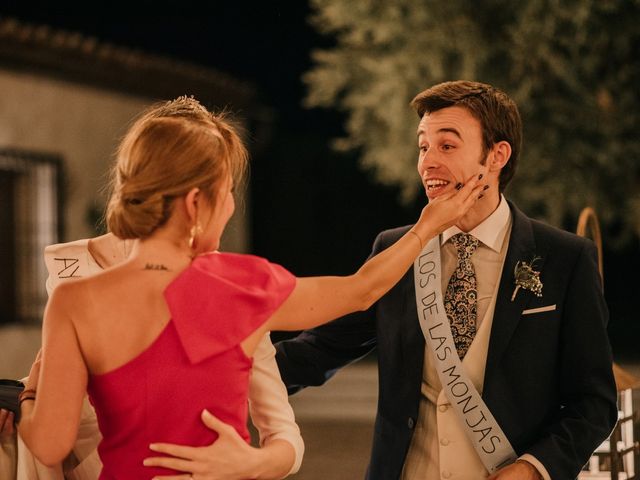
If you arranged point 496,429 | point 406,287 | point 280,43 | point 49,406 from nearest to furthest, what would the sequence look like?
1. point 49,406
2. point 496,429
3. point 406,287
4. point 280,43

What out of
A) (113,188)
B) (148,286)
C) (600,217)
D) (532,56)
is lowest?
(600,217)

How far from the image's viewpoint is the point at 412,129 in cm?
1159

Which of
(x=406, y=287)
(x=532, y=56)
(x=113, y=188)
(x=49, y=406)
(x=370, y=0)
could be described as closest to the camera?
(x=49, y=406)

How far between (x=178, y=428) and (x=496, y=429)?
0.99 metres

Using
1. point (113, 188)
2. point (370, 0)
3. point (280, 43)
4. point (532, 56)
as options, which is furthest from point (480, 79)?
point (280, 43)

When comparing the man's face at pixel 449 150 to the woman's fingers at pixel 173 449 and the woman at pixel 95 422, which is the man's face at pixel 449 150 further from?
the woman's fingers at pixel 173 449

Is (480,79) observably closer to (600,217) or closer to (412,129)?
(412,129)

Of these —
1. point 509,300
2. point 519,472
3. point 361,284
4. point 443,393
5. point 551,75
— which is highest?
point 551,75

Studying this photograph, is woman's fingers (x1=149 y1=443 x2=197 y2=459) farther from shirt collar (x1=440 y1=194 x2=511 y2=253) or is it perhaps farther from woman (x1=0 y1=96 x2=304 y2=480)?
shirt collar (x1=440 y1=194 x2=511 y2=253)

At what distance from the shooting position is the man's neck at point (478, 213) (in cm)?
306

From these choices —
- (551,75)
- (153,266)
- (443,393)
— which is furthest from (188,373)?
(551,75)

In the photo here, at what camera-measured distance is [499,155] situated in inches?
120

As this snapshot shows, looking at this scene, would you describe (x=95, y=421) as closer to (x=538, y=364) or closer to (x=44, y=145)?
(x=538, y=364)

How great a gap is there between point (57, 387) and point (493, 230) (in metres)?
1.42
